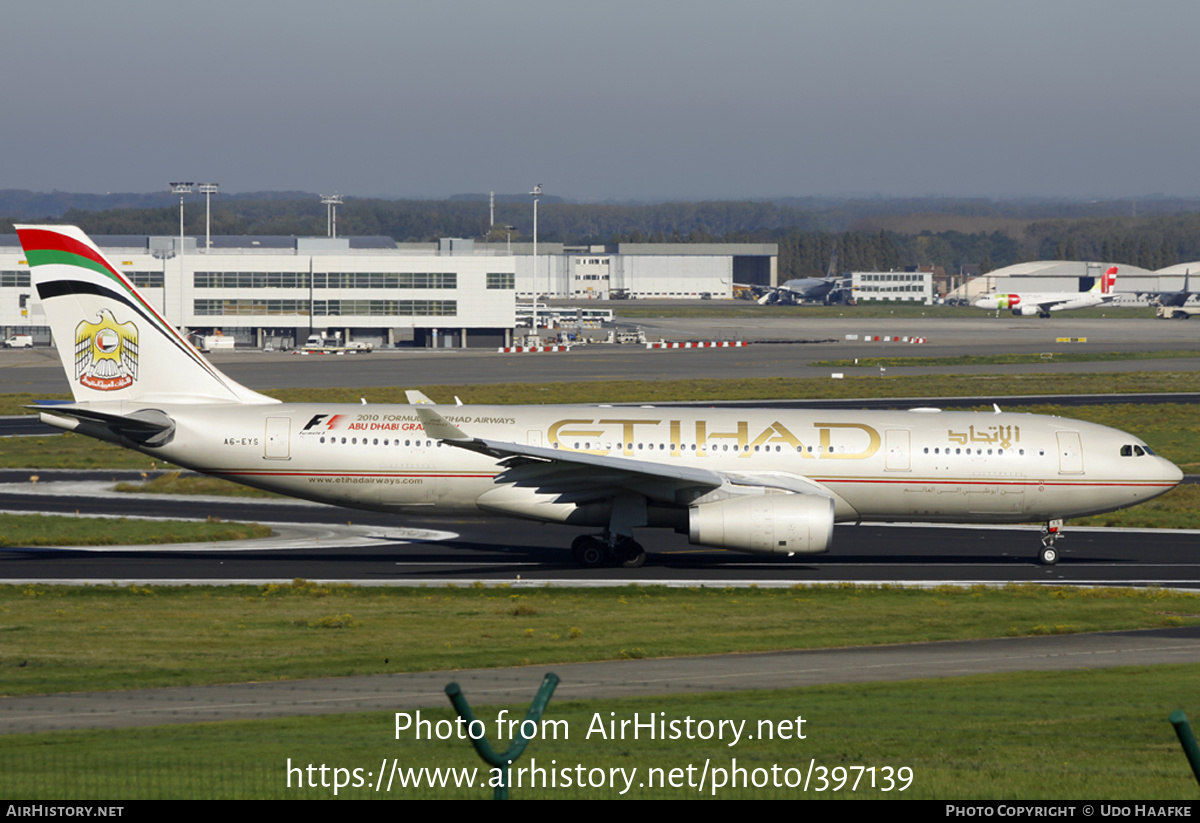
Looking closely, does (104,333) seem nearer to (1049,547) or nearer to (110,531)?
(110,531)

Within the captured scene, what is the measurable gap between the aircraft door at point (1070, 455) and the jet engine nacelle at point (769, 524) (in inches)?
276

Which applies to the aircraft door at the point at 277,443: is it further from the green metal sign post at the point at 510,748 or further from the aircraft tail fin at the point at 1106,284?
the aircraft tail fin at the point at 1106,284

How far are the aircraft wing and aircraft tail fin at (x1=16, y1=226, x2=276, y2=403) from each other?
25.3ft

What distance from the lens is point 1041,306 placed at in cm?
18850

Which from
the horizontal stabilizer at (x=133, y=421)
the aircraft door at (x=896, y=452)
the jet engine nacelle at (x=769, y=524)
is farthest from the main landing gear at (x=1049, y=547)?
the horizontal stabilizer at (x=133, y=421)

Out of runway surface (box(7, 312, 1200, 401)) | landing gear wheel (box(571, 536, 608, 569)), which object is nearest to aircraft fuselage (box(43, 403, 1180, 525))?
landing gear wheel (box(571, 536, 608, 569))

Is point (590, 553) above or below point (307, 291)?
below

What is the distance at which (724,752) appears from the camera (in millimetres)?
14102

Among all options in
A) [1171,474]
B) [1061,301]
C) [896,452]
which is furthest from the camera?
[1061,301]

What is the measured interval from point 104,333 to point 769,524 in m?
18.1

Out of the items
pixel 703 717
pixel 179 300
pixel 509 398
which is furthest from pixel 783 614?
pixel 179 300

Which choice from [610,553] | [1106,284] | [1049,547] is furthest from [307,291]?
[1106,284]

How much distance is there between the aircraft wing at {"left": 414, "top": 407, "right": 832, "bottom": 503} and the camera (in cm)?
3025

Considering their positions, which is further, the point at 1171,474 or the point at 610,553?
the point at 1171,474
